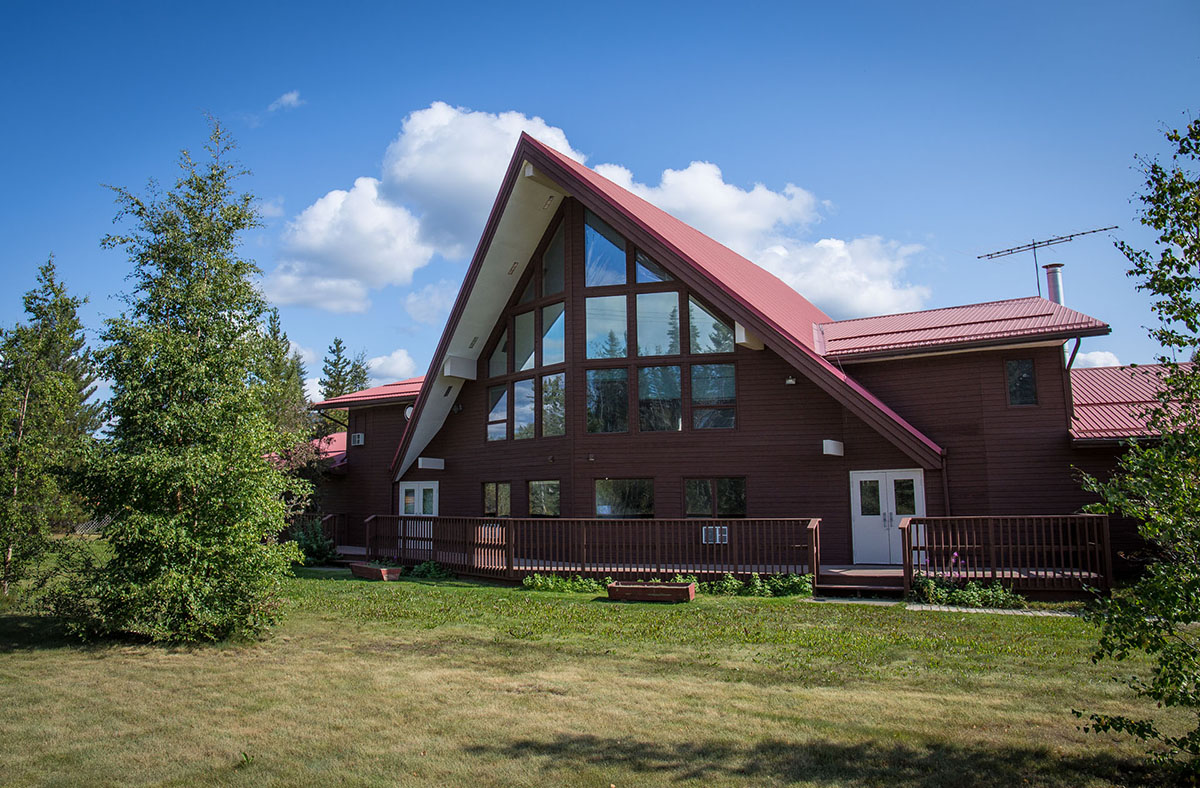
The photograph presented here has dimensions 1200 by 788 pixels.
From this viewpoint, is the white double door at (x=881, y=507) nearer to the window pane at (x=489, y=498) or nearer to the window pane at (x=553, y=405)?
the window pane at (x=553, y=405)

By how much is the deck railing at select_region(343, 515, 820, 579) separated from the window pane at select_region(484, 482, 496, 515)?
2.41 meters

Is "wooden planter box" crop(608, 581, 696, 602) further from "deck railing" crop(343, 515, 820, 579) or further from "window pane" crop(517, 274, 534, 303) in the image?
"window pane" crop(517, 274, 534, 303)

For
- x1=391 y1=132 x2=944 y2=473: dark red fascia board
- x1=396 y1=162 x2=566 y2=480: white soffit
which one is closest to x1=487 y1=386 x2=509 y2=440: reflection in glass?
x1=396 y1=162 x2=566 y2=480: white soffit

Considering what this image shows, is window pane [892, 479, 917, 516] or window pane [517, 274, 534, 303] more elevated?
window pane [517, 274, 534, 303]

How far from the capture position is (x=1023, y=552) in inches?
499

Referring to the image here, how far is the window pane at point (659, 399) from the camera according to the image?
16016 mm

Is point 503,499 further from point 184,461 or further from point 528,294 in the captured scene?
point 184,461

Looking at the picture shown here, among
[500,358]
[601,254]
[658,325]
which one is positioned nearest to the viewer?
[658,325]

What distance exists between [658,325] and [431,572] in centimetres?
684

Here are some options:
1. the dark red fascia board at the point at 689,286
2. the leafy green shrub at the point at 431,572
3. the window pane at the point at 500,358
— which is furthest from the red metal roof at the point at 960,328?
the leafy green shrub at the point at 431,572

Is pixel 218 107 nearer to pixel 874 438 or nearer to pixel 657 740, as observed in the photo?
pixel 657 740

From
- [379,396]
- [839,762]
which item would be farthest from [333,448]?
[839,762]

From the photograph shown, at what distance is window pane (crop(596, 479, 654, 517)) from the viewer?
52.2ft

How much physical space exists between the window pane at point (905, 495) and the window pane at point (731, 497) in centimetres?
281
